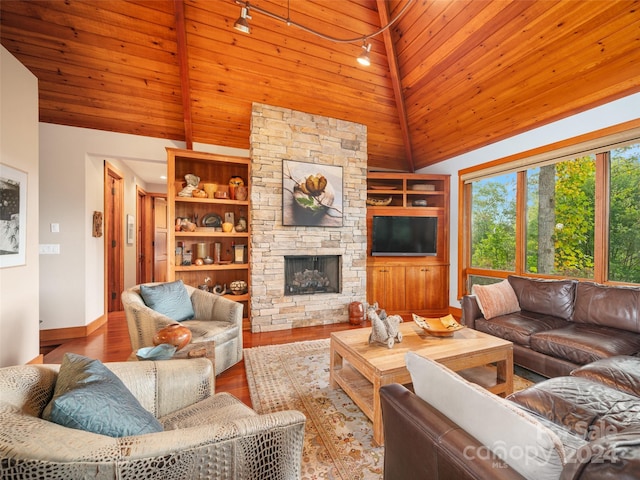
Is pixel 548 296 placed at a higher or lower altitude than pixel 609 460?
lower

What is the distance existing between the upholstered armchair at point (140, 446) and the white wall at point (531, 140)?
4085mm

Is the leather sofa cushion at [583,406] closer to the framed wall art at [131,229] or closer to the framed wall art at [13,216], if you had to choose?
the framed wall art at [13,216]

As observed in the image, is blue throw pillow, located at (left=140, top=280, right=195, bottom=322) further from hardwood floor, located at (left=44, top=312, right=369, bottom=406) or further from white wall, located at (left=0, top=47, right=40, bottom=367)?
white wall, located at (left=0, top=47, right=40, bottom=367)

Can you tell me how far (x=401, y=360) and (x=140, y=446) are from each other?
58.3 inches

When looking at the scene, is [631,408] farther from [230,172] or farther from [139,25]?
[139,25]

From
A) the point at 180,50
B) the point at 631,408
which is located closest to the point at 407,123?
the point at 180,50

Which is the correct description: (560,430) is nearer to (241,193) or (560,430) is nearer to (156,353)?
(156,353)

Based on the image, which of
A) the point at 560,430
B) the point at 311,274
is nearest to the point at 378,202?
the point at 311,274

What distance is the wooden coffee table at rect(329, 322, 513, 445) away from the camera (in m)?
1.72

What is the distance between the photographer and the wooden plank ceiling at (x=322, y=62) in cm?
271

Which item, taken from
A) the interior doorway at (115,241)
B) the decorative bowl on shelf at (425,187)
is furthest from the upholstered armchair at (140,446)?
the decorative bowl on shelf at (425,187)

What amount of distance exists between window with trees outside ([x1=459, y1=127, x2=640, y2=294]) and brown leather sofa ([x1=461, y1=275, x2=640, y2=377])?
0.65 metres

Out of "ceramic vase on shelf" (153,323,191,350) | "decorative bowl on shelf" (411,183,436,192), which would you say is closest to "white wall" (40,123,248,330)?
"ceramic vase on shelf" (153,323,191,350)

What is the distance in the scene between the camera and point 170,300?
2703mm
